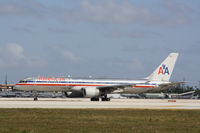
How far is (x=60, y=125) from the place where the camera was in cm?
2556

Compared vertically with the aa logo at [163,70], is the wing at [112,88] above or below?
below

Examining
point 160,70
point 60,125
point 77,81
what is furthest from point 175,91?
point 60,125

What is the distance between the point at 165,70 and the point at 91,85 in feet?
56.7

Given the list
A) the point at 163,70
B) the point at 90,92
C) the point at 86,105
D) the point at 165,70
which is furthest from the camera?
the point at 165,70

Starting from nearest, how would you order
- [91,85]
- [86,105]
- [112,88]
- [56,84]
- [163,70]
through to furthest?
[86,105] → [56,84] → [91,85] → [112,88] → [163,70]

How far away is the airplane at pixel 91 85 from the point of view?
239 ft

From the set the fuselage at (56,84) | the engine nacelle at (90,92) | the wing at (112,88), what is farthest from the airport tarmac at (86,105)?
the wing at (112,88)

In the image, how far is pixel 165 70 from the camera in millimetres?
85500

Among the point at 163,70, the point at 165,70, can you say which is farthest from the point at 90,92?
the point at 165,70

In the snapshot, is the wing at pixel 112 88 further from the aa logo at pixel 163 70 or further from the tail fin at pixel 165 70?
the aa logo at pixel 163 70

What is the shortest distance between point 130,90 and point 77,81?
11.4m

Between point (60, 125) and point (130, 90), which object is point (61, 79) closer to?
point (130, 90)

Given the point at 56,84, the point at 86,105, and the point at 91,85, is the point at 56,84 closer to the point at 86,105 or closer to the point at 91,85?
the point at 91,85

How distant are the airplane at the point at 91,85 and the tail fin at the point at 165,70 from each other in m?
0.59
